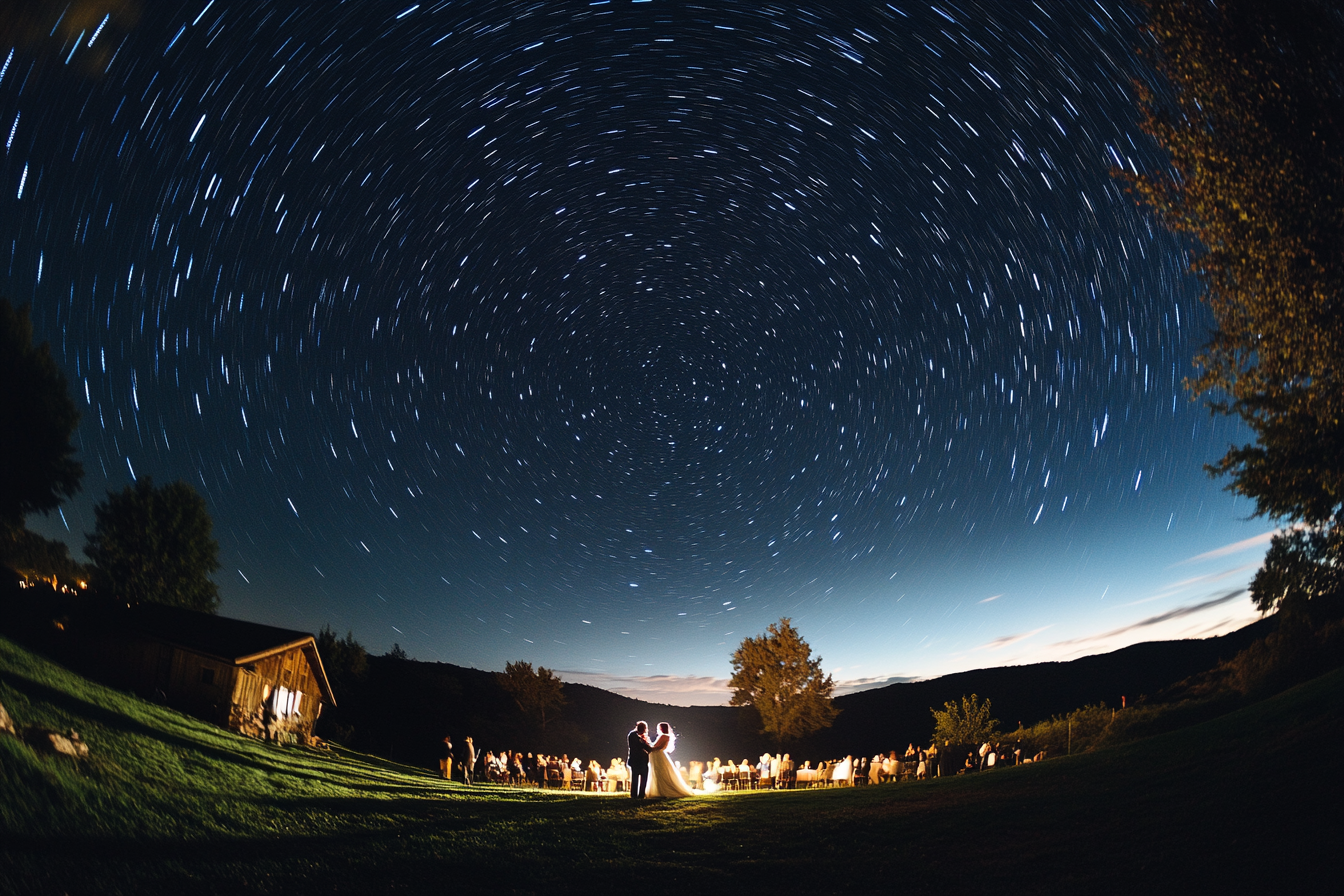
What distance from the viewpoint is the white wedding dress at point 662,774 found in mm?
15828

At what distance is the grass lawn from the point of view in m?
6.44

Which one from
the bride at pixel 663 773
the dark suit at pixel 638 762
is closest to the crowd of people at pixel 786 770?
the bride at pixel 663 773

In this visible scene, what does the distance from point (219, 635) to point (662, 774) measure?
2049cm

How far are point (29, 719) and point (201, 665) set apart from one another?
1845 centimetres

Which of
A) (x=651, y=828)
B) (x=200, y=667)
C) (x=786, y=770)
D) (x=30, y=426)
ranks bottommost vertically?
(x=786, y=770)

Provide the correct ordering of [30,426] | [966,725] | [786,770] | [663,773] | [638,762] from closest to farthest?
[638,762] → [663,773] → [786,770] → [30,426] → [966,725]

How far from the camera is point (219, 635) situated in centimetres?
2606

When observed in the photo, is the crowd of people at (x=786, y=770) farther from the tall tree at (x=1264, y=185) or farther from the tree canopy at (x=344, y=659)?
the tree canopy at (x=344, y=659)

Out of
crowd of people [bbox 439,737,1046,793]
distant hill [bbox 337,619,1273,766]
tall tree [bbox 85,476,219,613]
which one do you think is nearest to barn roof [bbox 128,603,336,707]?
→ crowd of people [bbox 439,737,1046,793]

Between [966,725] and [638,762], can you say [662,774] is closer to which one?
[638,762]

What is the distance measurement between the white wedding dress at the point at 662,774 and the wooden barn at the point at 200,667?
1635cm

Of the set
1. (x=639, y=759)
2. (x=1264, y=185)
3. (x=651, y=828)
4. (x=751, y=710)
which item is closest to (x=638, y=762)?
(x=639, y=759)

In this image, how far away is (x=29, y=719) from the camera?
812cm

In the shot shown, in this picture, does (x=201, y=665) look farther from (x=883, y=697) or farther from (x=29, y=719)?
(x=883, y=697)
